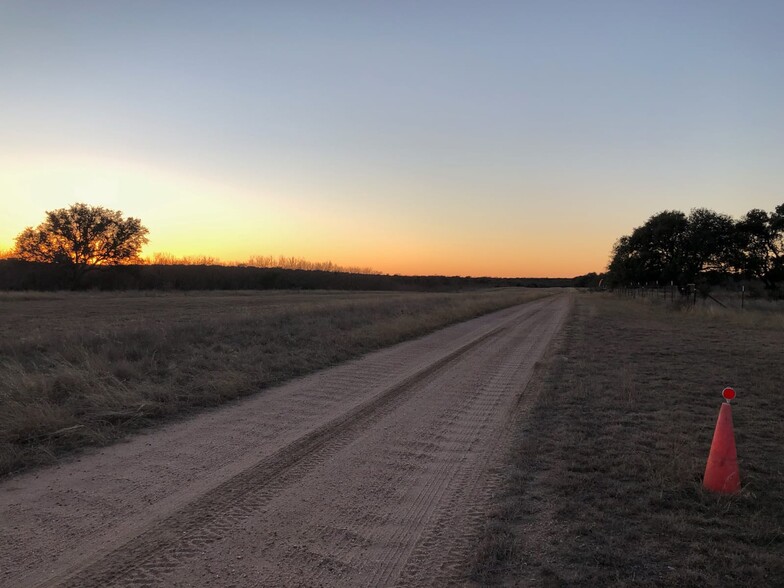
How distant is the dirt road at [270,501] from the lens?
10.8 ft

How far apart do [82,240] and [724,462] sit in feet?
251

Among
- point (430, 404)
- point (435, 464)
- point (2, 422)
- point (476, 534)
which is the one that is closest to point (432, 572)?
point (476, 534)

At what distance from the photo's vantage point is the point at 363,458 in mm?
5492

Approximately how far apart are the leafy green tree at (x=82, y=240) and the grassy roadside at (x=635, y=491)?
72022 millimetres

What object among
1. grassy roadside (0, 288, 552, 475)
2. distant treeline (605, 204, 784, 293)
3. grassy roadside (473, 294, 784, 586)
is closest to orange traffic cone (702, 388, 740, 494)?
grassy roadside (473, 294, 784, 586)

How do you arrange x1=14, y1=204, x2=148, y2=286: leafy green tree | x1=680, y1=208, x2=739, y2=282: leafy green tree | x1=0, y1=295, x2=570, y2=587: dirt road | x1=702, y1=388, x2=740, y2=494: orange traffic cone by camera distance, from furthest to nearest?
x1=14, y1=204, x2=148, y2=286: leafy green tree
x1=680, y1=208, x2=739, y2=282: leafy green tree
x1=702, y1=388, x2=740, y2=494: orange traffic cone
x1=0, y1=295, x2=570, y2=587: dirt road

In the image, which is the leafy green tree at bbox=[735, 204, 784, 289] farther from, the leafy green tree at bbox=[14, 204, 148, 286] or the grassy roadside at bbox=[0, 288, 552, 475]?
the leafy green tree at bbox=[14, 204, 148, 286]

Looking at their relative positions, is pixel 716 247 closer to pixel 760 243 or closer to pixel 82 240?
pixel 760 243

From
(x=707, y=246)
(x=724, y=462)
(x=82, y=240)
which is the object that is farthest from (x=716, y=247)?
(x=82, y=240)

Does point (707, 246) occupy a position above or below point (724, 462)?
above

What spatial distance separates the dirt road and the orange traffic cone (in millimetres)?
1934

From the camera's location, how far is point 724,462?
4578 mm

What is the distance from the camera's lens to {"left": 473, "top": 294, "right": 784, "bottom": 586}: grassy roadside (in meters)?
3.34

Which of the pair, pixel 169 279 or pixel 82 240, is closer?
pixel 82 240
